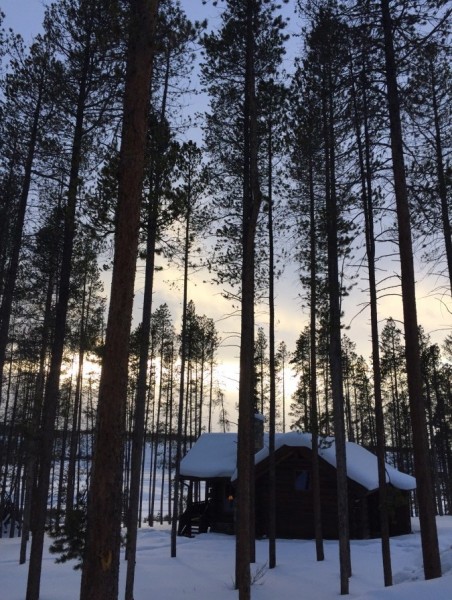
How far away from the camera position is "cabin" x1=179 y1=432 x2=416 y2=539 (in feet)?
78.5

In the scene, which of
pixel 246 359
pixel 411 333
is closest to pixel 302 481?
pixel 246 359

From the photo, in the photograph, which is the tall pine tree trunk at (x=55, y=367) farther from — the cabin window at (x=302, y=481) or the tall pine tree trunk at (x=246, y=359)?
the cabin window at (x=302, y=481)

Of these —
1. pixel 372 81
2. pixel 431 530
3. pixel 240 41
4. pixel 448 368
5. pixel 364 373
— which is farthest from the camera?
pixel 364 373

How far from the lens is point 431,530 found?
8.03 meters

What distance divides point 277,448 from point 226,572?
9.66 meters

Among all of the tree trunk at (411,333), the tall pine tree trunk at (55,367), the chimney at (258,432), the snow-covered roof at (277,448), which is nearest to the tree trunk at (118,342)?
the tall pine tree trunk at (55,367)

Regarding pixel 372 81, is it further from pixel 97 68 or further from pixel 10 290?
pixel 10 290

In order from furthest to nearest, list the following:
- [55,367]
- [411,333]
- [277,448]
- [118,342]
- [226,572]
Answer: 1. [277,448]
2. [226,572]
3. [55,367]
4. [411,333]
5. [118,342]

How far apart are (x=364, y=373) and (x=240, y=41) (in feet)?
98.8

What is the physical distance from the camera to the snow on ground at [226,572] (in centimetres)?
1308

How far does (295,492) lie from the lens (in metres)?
24.9

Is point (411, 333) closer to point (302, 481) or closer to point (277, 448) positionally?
point (277, 448)

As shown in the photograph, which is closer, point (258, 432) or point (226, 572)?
point (226, 572)

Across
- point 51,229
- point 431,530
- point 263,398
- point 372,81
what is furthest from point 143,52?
point 263,398
